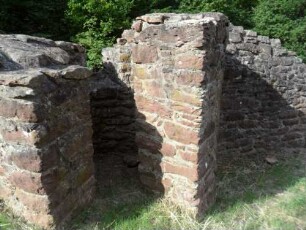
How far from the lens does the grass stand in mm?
3447

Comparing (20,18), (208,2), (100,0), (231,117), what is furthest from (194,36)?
(208,2)

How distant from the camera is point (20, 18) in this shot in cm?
1159

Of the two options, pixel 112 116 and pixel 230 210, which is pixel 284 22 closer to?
pixel 112 116

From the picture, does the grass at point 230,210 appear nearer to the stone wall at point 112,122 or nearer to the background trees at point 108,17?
the stone wall at point 112,122

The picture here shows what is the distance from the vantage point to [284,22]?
13.9 metres

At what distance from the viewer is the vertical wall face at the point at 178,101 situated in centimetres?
331

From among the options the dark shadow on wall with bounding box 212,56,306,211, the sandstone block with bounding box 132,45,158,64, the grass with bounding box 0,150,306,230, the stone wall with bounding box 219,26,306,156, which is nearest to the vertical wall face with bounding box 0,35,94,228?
the grass with bounding box 0,150,306,230

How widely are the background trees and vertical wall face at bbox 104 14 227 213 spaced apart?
21.5 ft

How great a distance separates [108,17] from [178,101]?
917cm

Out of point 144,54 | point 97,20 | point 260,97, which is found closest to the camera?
point 144,54

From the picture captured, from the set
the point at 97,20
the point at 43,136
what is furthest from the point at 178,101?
the point at 97,20

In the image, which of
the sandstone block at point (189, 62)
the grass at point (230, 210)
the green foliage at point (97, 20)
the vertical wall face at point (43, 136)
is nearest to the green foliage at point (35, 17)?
the green foliage at point (97, 20)

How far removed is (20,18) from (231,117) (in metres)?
8.55

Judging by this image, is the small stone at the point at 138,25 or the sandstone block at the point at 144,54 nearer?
the sandstone block at the point at 144,54
